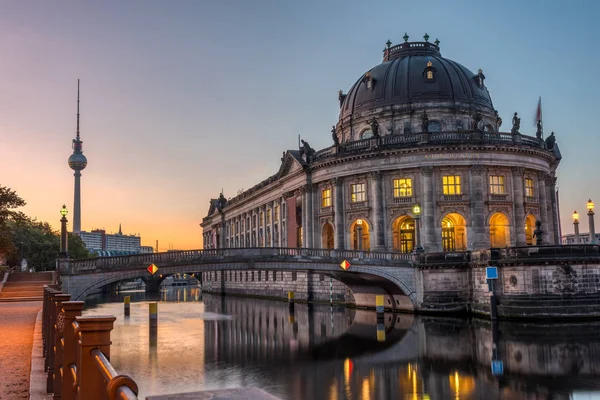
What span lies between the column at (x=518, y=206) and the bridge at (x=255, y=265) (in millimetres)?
14843

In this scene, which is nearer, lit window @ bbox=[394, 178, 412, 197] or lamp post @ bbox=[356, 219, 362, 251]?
lit window @ bbox=[394, 178, 412, 197]

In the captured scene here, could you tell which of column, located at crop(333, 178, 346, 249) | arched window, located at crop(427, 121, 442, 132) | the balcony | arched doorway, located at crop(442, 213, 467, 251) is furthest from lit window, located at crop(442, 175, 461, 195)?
column, located at crop(333, 178, 346, 249)

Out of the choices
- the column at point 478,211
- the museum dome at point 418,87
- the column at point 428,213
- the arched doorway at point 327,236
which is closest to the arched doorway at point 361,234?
the arched doorway at point 327,236

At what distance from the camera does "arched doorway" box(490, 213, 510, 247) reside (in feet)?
191

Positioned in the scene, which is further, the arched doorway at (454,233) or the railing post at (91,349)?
the arched doorway at (454,233)

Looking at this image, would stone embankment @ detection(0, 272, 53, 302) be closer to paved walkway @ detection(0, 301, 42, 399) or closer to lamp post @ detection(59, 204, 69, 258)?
lamp post @ detection(59, 204, 69, 258)

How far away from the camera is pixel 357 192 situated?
6172 centimetres

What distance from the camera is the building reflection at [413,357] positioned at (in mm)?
21594

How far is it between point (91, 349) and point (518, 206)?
5676cm

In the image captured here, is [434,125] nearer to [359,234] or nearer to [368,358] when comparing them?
[359,234]

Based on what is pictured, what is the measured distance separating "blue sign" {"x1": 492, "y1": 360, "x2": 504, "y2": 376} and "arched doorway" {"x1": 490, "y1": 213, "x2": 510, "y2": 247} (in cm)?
3340

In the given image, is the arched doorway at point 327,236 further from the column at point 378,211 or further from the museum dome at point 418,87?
the museum dome at point 418,87

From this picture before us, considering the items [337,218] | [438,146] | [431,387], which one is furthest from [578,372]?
[337,218]

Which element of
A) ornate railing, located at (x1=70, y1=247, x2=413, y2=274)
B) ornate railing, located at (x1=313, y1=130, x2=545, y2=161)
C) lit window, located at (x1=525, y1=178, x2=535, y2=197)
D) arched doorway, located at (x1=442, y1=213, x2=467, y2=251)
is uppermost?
ornate railing, located at (x1=313, y1=130, x2=545, y2=161)
